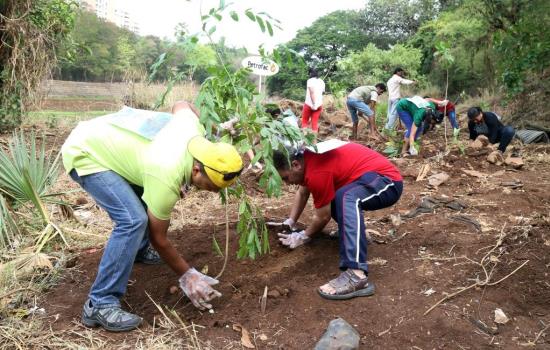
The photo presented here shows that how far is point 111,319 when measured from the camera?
2.45 metres

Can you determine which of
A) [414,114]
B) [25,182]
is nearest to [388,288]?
[25,182]

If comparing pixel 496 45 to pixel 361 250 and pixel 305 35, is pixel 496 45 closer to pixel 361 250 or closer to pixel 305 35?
pixel 361 250

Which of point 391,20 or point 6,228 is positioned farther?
point 391,20

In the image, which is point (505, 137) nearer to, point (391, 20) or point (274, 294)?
point (274, 294)

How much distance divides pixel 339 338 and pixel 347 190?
0.91 m

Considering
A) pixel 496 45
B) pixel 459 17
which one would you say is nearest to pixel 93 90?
pixel 459 17

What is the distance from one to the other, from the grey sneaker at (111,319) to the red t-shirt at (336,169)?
1.27m

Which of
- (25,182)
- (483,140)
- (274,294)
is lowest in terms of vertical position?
(274,294)

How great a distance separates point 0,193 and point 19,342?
1.27 meters

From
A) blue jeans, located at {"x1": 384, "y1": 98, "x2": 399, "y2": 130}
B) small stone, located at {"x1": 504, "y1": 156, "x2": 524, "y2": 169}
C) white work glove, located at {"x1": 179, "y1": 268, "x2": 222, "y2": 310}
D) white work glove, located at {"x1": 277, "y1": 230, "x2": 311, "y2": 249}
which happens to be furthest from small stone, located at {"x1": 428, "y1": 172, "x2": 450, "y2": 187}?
blue jeans, located at {"x1": 384, "y1": 98, "x2": 399, "y2": 130}

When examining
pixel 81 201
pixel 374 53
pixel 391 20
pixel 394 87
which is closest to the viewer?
pixel 81 201

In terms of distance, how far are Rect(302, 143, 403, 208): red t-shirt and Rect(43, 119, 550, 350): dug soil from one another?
563 mm

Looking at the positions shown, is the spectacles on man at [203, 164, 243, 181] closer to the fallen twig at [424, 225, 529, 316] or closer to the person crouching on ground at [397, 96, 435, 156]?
the fallen twig at [424, 225, 529, 316]

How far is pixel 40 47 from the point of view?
750 cm
